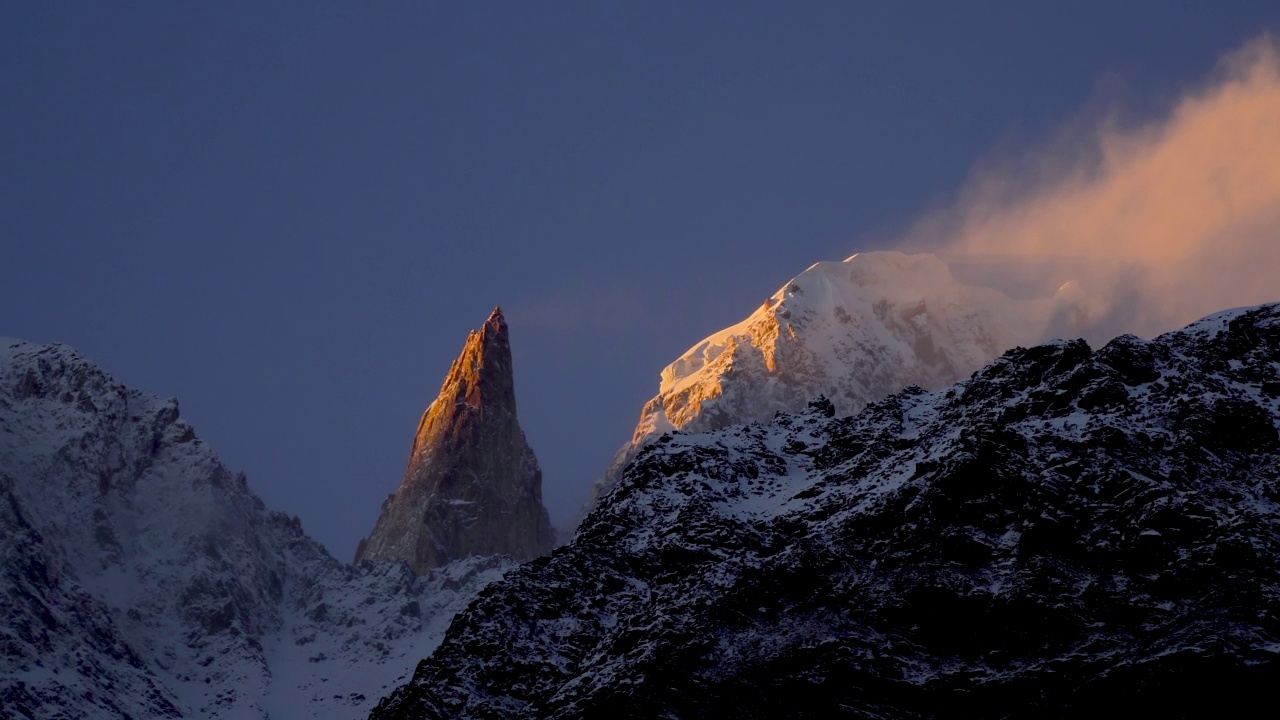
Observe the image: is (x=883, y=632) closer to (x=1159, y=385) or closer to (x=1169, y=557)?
(x=1169, y=557)

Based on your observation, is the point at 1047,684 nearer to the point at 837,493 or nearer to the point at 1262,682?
the point at 1262,682

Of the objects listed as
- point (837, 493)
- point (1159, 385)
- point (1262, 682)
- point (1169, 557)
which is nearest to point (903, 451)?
point (837, 493)

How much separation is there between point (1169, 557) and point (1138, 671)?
26.2 feet

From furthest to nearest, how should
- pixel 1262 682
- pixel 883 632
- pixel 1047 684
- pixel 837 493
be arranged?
1. pixel 837 493
2. pixel 883 632
3. pixel 1047 684
4. pixel 1262 682

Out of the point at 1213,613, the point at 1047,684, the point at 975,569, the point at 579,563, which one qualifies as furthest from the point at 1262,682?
the point at 579,563

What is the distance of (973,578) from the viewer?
Answer: 108 m

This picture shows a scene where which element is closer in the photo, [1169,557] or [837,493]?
[1169,557]

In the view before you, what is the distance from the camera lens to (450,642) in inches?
4936

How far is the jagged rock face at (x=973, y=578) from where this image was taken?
100125 mm

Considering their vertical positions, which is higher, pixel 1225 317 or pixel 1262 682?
pixel 1225 317

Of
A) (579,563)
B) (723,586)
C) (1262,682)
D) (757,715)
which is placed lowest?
(1262,682)

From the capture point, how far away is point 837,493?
5049 inches

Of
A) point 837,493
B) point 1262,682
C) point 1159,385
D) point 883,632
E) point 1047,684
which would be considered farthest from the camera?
point 837,493

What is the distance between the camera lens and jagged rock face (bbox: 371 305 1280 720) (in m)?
100
